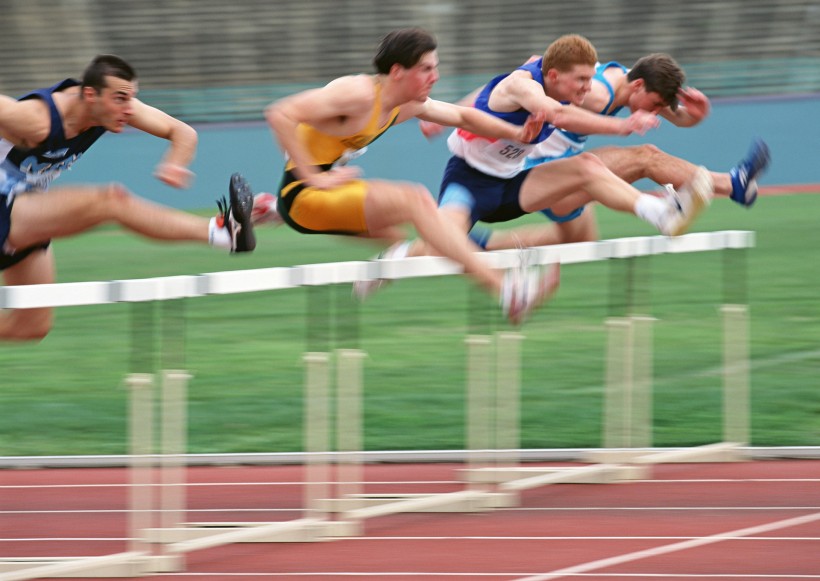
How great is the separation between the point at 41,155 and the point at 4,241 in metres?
0.36

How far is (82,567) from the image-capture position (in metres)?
4.48

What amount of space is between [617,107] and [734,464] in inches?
70.1

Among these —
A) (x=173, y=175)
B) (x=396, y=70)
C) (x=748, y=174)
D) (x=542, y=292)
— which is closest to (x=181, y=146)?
(x=173, y=175)

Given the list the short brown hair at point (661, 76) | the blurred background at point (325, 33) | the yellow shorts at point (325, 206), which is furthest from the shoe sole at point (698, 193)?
the blurred background at point (325, 33)

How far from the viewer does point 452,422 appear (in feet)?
24.8

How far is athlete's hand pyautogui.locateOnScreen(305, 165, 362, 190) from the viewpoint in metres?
5.27

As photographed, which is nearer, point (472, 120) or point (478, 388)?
point (478, 388)

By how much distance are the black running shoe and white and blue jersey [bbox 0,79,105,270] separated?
1.94 ft

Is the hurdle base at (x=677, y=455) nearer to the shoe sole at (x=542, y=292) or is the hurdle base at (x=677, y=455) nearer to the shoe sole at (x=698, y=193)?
the shoe sole at (x=542, y=292)

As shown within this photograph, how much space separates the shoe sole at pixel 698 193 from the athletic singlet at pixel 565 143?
2.26ft

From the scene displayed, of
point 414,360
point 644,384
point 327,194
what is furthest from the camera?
point 414,360

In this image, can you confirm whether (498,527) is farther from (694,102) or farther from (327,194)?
(694,102)

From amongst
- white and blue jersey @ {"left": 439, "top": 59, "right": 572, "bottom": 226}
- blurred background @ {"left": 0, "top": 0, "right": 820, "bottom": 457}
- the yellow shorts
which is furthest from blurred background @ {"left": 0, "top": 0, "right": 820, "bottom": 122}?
the yellow shorts

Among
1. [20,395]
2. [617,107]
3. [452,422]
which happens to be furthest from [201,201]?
[617,107]
